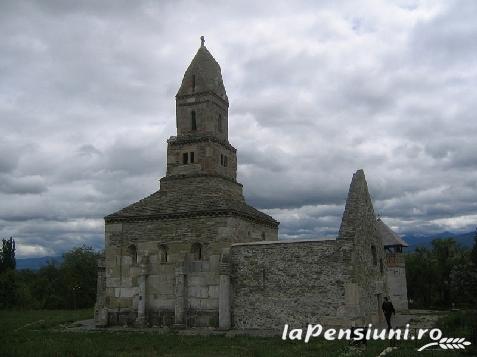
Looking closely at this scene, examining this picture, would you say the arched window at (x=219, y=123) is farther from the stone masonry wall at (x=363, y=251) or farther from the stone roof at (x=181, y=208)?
the stone masonry wall at (x=363, y=251)

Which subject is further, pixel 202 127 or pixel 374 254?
pixel 202 127

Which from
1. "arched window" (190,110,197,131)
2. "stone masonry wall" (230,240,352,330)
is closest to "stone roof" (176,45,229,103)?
"arched window" (190,110,197,131)

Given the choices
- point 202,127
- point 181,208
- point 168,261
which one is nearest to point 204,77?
point 202,127

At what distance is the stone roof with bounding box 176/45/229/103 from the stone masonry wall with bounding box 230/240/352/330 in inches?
432

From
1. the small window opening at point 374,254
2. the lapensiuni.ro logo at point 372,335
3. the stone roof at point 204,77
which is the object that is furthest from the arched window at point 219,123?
the lapensiuni.ro logo at point 372,335

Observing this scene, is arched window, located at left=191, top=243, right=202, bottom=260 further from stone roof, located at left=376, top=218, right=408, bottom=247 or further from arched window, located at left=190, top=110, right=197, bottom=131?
stone roof, located at left=376, top=218, right=408, bottom=247

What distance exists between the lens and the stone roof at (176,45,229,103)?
30141 mm

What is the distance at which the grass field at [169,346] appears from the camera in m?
16.0

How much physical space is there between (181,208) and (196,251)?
2468 mm

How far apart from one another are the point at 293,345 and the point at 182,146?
15145 mm

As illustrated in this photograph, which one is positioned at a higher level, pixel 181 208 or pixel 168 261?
pixel 181 208

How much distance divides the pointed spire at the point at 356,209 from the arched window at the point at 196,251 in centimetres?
749

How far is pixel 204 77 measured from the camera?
99.5 ft

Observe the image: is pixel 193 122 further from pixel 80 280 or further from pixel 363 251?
pixel 80 280
